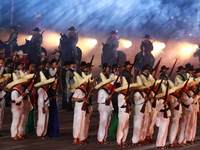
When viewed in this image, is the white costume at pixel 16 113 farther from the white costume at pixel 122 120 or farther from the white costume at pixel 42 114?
the white costume at pixel 122 120

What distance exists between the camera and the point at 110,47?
59.8 ft

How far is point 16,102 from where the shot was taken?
8727mm

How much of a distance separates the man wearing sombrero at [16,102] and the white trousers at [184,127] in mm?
3531

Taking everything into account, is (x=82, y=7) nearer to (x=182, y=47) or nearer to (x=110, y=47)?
(x=110, y=47)

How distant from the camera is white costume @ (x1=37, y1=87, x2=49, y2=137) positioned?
8.95 meters

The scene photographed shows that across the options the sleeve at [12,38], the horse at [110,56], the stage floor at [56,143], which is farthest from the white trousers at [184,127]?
the sleeve at [12,38]

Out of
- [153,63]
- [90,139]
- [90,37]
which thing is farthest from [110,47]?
[90,139]

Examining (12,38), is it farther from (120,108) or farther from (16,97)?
(120,108)

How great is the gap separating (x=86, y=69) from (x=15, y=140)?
3.80 m

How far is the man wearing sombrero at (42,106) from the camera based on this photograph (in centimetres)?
895

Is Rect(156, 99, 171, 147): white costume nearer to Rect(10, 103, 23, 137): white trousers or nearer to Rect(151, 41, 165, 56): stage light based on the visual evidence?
Rect(10, 103, 23, 137): white trousers

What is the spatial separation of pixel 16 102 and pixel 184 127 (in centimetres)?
373

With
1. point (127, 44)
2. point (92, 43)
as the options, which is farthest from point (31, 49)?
point (127, 44)

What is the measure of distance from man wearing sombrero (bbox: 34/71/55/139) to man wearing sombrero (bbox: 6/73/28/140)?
0.37 m
